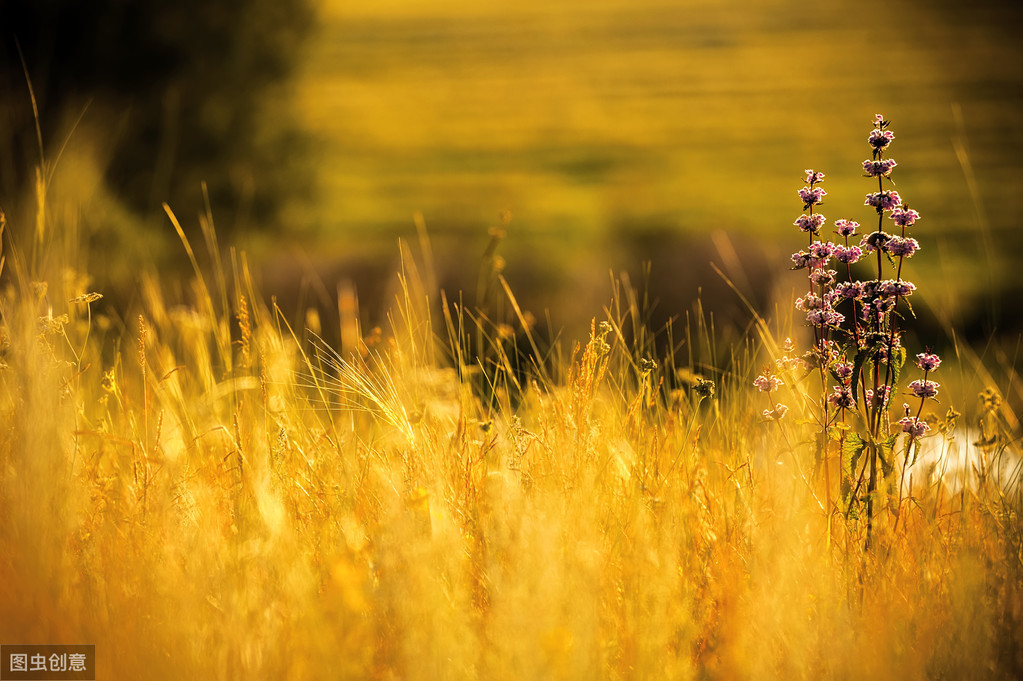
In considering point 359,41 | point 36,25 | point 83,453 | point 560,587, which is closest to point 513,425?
point 560,587

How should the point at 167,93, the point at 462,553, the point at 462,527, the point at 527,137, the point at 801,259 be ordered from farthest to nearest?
the point at 527,137
the point at 167,93
the point at 801,259
the point at 462,527
the point at 462,553

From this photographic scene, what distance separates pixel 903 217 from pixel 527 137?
21435 mm

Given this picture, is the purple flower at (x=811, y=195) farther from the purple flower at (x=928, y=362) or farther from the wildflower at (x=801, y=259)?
the purple flower at (x=928, y=362)

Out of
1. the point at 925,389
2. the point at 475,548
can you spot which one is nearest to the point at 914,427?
the point at 925,389

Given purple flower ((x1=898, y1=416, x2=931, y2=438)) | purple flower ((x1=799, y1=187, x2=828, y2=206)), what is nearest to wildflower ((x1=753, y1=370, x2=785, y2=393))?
purple flower ((x1=898, y1=416, x2=931, y2=438))

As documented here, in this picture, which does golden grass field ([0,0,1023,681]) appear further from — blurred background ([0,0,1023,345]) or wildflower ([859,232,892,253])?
blurred background ([0,0,1023,345])

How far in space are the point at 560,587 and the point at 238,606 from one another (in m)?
0.53

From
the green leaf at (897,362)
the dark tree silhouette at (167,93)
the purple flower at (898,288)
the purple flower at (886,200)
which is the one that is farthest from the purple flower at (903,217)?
the dark tree silhouette at (167,93)

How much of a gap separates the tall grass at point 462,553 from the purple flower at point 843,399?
7.1 inches

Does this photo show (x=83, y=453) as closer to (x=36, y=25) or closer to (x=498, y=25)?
(x=36, y=25)

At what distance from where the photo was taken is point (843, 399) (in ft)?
5.32

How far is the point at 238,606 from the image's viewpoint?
126cm

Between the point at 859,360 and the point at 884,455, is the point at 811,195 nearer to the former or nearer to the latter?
the point at 859,360

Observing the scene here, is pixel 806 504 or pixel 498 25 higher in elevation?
pixel 498 25
